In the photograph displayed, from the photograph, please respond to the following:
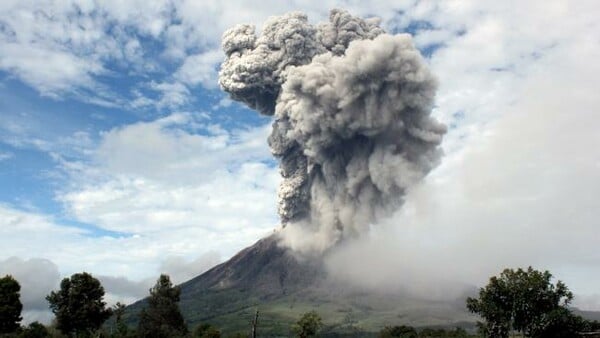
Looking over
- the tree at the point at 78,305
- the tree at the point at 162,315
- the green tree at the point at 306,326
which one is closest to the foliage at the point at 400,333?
the green tree at the point at 306,326

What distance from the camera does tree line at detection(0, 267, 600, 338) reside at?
7731 centimetres

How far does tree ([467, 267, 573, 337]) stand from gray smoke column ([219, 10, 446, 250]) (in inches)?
3550

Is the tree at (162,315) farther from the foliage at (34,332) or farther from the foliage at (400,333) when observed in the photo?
the foliage at (400,333)

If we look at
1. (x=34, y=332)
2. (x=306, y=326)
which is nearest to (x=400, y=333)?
(x=306, y=326)

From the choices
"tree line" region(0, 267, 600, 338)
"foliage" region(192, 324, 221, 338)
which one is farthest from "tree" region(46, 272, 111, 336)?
"foliage" region(192, 324, 221, 338)

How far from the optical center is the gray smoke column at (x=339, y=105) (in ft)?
561

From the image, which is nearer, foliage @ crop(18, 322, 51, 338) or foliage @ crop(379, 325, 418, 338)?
foliage @ crop(18, 322, 51, 338)

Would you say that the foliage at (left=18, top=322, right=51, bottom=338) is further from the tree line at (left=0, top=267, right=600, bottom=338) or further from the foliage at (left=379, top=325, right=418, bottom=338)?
the foliage at (left=379, top=325, right=418, bottom=338)

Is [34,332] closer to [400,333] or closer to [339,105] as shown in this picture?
[400,333]

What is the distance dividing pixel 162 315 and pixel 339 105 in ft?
324

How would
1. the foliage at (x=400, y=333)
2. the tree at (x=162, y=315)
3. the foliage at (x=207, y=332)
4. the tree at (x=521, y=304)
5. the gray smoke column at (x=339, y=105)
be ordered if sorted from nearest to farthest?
1. the tree at (x=521, y=304)
2. the tree at (x=162, y=315)
3. the foliage at (x=207, y=332)
4. the foliage at (x=400, y=333)
5. the gray smoke column at (x=339, y=105)

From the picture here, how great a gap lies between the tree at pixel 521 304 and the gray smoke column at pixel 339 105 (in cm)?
9017

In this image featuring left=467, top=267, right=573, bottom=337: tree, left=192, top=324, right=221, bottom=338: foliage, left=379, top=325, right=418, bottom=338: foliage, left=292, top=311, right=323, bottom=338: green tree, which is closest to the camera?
left=467, top=267, right=573, bottom=337: tree

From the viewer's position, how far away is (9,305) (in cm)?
8150
